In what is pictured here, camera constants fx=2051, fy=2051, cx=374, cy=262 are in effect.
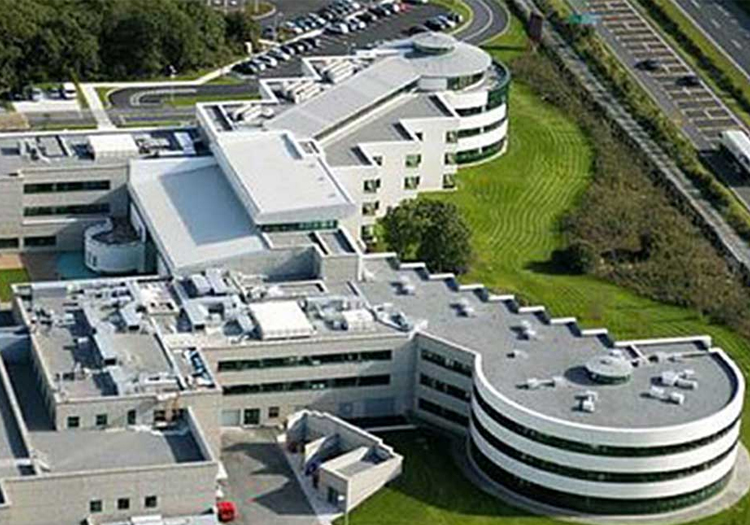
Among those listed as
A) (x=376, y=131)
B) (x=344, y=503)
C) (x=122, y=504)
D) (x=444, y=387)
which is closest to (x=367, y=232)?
(x=376, y=131)

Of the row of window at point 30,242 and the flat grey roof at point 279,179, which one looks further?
the row of window at point 30,242

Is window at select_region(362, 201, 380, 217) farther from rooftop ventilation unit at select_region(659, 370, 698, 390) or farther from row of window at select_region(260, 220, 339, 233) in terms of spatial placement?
rooftop ventilation unit at select_region(659, 370, 698, 390)

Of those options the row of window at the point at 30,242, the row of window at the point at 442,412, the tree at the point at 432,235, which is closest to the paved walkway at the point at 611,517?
the row of window at the point at 442,412

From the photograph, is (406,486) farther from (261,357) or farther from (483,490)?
(261,357)

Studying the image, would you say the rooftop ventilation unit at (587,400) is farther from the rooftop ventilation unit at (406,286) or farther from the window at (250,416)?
the window at (250,416)

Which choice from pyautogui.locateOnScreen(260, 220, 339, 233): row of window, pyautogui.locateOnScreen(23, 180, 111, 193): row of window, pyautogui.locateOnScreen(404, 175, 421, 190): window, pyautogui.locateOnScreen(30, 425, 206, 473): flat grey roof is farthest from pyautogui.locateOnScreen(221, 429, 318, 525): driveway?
pyautogui.locateOnScreen(404, 175, 421, 190): window

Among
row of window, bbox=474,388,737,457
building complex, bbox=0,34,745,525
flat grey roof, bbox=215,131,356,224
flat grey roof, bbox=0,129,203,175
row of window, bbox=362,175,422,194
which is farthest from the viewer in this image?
row of window, bbox=362,175,422,194
